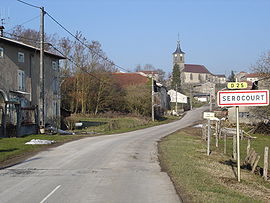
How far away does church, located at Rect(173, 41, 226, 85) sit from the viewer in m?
185

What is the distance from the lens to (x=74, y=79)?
56250 millimetres

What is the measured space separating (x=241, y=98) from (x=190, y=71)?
180557 mm

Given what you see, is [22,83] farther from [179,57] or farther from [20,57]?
[179,57]

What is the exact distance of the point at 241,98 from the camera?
11375mm

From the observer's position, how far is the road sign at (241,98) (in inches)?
443

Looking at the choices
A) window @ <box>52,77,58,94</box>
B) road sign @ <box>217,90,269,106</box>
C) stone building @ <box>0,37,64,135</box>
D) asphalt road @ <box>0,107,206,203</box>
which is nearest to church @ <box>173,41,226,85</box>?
window @ <box>52,77,58,94</box>

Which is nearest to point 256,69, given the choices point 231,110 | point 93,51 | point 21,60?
point 231,110

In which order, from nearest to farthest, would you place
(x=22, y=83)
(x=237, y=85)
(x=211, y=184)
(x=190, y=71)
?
(x=211, y=184)
(x=237, y=85)
(x=22, y=83)
(x=190, y=71)

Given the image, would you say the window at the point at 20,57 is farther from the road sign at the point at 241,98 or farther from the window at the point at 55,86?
the road sign at the point at 241,98

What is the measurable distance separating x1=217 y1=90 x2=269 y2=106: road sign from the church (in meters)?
172

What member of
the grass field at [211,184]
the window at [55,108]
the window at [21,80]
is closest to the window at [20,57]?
the window at [21,80]

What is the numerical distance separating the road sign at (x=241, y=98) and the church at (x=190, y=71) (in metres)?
172

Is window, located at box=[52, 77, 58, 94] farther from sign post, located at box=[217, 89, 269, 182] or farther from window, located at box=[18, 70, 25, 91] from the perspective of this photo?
sign post, located at box=[217, 89, 269, 182]

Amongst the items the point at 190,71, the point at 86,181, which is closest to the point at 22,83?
the point at 86,181
